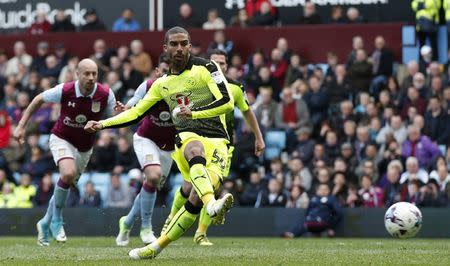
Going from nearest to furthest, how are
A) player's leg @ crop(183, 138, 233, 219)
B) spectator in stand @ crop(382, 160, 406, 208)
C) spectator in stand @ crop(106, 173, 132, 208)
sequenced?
player's leg @ crop(183, 138, 233, 219), spectator in stand @ crop(382, 160, 406, 208), spectator in stand @ crop(106, 173, 132, 208)

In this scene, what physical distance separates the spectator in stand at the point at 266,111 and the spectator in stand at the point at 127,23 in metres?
4.84

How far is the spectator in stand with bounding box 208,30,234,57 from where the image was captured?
25.2 m

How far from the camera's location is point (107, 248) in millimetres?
15508

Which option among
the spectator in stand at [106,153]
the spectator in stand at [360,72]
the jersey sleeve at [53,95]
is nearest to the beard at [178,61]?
Result: the jersey sleeve at [53,95]

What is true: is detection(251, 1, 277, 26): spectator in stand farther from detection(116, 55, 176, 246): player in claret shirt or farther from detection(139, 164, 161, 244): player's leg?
detection(139, 164, 161, 244): player's leg

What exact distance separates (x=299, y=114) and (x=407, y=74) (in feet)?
7.66

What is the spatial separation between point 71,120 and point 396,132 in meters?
7.93

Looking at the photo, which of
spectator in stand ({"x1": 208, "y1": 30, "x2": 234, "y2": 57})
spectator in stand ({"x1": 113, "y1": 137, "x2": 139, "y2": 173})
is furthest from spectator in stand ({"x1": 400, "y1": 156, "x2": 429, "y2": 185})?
spectator in stand ({"x1": 113, "y1": 137, "x2": 139, "y2": 173})

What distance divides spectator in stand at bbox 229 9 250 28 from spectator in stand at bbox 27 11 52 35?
466 cm

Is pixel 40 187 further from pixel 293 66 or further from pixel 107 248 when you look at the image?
pixel 107 248

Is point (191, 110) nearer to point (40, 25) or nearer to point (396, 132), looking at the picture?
point (396, 132)

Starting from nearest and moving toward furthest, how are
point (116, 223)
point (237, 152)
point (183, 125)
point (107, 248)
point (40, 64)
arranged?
Result: point (183, 125) → point (107, 248) → point (116, 223) → point (237, 152) → point (40, 64)

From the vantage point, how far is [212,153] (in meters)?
12.6

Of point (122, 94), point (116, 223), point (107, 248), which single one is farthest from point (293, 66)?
point (107, 248)
